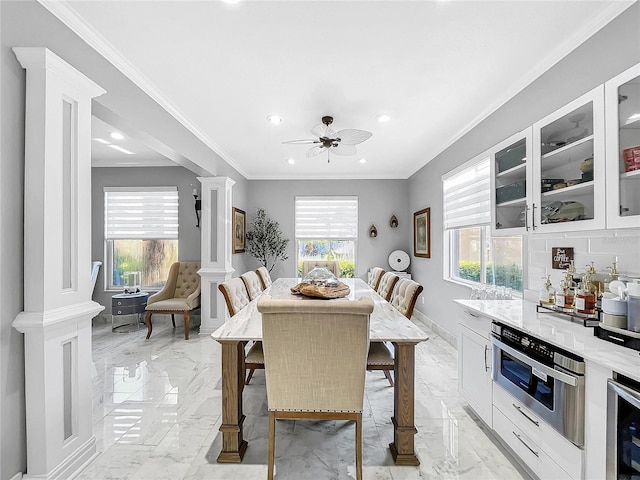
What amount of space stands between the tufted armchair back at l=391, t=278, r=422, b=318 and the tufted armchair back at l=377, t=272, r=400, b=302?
22 cm

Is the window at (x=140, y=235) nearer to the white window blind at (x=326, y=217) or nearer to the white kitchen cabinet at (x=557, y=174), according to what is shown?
the white window blind at (x=326, y=217)

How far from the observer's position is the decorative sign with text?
2.22 meters

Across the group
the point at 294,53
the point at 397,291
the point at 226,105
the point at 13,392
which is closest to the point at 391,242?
the point at 397,291

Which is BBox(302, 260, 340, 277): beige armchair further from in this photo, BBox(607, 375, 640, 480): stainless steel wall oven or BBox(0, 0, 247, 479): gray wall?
BBox(607, 375, 640, 480): stainless steel wall oven

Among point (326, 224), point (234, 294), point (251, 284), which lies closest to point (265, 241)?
point (326, 224)

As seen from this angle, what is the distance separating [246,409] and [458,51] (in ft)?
10.0

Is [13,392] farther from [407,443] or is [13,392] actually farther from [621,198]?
[621,198]

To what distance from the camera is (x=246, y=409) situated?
2.59 m

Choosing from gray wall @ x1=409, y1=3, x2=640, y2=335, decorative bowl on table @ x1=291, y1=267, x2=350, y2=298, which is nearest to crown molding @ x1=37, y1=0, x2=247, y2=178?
decorative bowl on table @ x1=291, y1=267, x2=350, y2=298

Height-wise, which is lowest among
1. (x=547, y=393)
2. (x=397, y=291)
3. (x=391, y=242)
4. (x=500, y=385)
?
(x=500, y=385)

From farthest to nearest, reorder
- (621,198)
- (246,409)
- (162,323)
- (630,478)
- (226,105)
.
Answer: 1. (162,323)
2. (226,105)
3. (246,409)
4. (621,198)
5. (630,478)

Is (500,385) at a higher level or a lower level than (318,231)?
lower

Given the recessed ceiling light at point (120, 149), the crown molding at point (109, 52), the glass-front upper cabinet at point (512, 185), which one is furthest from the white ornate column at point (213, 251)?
the glass-front upper cabinet at point (512, 185)

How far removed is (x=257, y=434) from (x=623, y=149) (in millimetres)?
2678
